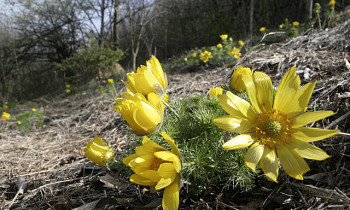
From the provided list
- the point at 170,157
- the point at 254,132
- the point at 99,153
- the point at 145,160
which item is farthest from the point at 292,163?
the point at 99,153

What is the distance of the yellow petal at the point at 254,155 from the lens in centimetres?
86

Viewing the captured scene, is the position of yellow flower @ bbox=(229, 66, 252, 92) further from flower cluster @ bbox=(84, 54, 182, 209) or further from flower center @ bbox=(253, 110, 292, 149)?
flower cluster @ bbox=(84, 54, 182, 209)

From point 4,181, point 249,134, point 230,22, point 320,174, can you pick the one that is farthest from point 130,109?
point 230,22

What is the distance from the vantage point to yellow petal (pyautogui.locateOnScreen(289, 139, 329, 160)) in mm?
851

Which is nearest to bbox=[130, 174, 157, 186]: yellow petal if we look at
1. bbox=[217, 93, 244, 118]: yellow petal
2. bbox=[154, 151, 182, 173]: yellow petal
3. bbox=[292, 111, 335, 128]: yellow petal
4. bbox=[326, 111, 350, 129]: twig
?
bbox=[154, 151, 182, 173]: yellow petal

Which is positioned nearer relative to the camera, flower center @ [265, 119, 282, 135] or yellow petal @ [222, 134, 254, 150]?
yellow petal @ [222, 134, 254, 150]

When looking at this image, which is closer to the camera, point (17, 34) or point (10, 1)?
point (10, 1)

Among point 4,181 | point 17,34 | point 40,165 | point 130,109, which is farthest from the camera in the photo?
point 17,34

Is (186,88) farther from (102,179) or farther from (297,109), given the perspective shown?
(297,109)

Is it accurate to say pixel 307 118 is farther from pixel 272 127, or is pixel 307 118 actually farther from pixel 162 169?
pixel 162 169

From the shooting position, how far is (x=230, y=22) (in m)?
12.1

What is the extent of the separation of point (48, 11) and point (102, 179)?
13803mm

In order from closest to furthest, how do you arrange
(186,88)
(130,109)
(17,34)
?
1. (130,109)
2. (186,88)
3. (17,34)

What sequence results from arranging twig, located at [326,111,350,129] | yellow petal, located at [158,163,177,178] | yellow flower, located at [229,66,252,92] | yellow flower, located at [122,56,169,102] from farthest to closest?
twig, located at [326,111,350,129]
yellow flower, located at [229,66,252,92]
yellow flower, located at [122,56,169,102]
yellow petal, located at [158,163,177,178]
